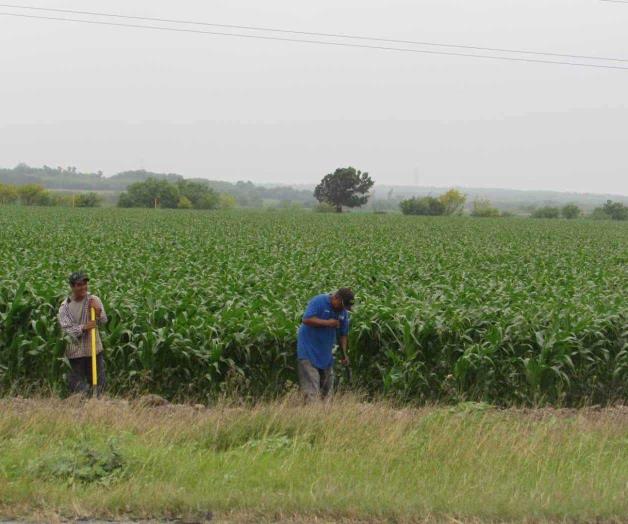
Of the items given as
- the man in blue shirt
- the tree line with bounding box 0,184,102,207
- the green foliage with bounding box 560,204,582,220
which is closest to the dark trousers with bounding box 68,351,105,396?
the man in blue shirt

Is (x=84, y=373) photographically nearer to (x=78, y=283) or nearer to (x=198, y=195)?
(x=78, y=283)

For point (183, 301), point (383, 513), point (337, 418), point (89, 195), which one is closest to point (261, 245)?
point (183, 301)

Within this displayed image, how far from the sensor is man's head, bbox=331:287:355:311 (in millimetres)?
8977

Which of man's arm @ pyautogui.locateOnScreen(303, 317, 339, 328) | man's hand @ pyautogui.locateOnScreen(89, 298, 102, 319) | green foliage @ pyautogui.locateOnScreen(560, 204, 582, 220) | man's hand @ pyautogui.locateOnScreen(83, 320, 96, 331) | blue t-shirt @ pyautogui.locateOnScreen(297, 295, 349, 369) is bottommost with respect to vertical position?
green foliage @ pyautogui.locateOnScreen(560, 204, 582, 220)

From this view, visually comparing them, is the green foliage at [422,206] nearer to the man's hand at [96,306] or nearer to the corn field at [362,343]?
the corn field at [362,343]

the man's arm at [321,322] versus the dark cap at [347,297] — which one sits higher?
the dark cap at [347,297]

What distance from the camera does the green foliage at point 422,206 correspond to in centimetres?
11088

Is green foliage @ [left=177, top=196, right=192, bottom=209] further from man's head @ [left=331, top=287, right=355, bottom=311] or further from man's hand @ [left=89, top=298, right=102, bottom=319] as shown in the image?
man's head @ [left=331, top=287, right=355, bottom=311]

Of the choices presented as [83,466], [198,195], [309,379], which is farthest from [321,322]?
[198,195]

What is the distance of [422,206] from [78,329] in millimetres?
103283

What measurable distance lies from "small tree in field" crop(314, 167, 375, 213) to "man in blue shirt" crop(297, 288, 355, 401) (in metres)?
104

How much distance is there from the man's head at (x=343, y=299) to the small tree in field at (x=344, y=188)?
104548 mm

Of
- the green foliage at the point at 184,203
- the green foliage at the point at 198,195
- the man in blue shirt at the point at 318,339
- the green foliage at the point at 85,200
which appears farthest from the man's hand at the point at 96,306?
the green foliage at the point at 198,195

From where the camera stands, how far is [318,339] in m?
9.47
